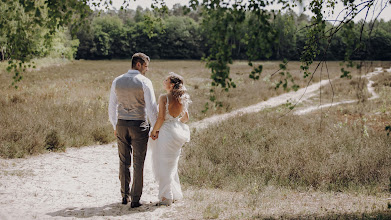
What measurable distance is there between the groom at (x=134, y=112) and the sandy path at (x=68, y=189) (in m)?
0.49

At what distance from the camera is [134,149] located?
508 cm

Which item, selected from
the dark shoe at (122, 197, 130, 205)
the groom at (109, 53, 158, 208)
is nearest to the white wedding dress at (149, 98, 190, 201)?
the groom at (109, 53, 158, 208)

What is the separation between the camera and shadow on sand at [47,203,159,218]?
4.91m

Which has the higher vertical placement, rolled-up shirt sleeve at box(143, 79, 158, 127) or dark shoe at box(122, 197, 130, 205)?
rolled-up shirt sleeve at box(143, 79, 158, 127)

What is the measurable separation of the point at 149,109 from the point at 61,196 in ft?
7.72

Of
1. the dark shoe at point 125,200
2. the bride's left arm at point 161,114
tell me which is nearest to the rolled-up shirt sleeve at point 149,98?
the bride's left arm at point 161,114

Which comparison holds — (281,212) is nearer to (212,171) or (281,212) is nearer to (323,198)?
(323,198)

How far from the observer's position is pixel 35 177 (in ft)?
21.5

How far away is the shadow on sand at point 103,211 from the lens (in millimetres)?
4914

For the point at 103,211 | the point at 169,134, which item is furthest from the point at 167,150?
the point at 103,211

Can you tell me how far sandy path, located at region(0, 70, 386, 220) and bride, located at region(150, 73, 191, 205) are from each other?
40 centimetres

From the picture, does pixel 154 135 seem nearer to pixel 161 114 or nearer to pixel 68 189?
pixel 161 114

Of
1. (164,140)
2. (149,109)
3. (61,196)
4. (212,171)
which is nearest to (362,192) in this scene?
(212,171)

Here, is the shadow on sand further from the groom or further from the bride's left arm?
the bride's left arm
